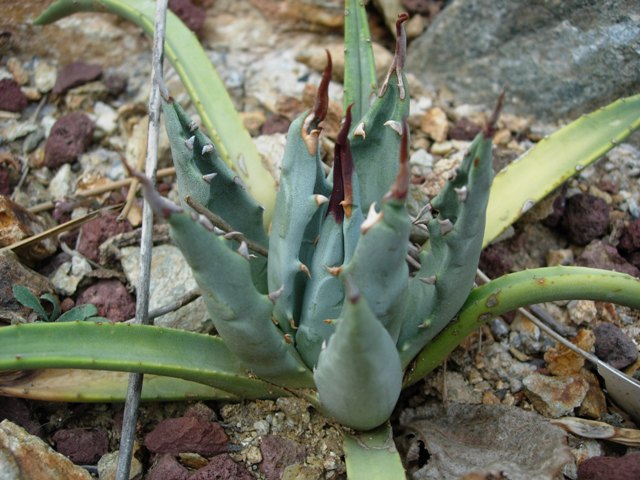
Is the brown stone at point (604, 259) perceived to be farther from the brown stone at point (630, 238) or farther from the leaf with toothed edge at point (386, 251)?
the leaf with toothed edge at point (386, 251)

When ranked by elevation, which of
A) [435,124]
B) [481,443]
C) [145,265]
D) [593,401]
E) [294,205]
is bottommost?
[593,401]

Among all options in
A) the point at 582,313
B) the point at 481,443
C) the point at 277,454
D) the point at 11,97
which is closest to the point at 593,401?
the point at 582,313

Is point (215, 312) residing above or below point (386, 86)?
below

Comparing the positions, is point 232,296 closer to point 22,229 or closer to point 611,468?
point 611,468

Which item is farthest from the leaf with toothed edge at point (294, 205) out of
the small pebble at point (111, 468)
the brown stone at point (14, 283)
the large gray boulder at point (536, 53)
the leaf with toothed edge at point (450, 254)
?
the large gray boulder at point (536, 53)

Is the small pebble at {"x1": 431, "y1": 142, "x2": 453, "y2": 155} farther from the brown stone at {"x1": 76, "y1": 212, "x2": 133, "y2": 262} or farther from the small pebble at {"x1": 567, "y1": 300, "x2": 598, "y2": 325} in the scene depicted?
the brown stone at {"x1": 76, "y1": 212, "x2": 133, "y2": 262}

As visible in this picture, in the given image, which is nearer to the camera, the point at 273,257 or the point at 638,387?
the point at 273,257

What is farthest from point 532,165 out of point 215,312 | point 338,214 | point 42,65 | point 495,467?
point 42,65

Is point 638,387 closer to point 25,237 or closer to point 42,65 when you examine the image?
point 25,237
